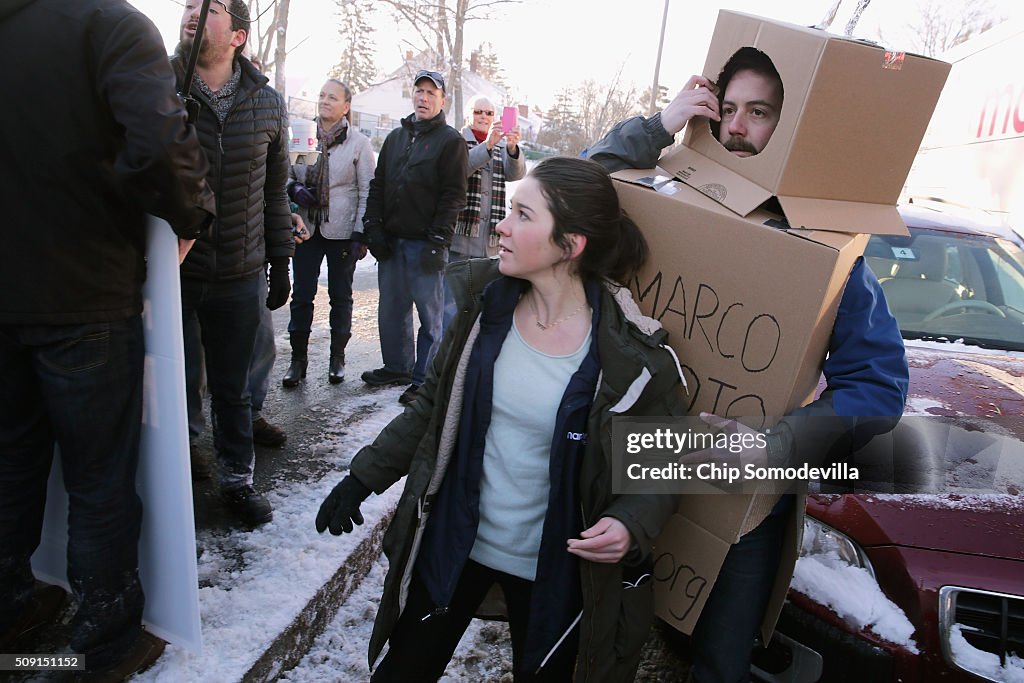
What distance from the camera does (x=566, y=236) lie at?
185 centimetres

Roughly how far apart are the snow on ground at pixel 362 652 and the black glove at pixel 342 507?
0.93m

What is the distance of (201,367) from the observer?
338 cm

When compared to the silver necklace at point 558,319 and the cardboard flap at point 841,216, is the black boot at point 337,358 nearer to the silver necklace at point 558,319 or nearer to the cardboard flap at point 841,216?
the silver necklace at point 558,319

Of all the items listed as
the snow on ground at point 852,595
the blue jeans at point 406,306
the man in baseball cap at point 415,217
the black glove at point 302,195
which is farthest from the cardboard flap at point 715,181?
the black glove at point 302,195

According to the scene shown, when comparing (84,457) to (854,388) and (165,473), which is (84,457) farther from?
(854,388)

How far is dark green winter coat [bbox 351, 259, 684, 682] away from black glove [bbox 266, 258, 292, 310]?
1716mm

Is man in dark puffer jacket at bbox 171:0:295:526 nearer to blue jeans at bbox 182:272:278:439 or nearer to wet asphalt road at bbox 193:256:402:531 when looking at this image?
blue jeans at bbox 182:272:278:439

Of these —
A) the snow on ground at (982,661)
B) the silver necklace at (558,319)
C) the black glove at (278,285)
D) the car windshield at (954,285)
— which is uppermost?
the silver necklace at (558,319)

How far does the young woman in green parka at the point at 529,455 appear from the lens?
176 centimetres

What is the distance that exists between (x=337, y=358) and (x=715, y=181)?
3.77 m

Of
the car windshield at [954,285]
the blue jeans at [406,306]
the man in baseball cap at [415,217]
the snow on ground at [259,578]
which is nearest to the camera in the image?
the snow on ground at [259,578]

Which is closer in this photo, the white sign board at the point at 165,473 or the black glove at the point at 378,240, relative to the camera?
the white sign board at the point at 165,473

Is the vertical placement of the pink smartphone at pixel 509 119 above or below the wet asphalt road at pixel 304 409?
above

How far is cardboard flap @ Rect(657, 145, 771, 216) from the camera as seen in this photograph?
5.55 feet
